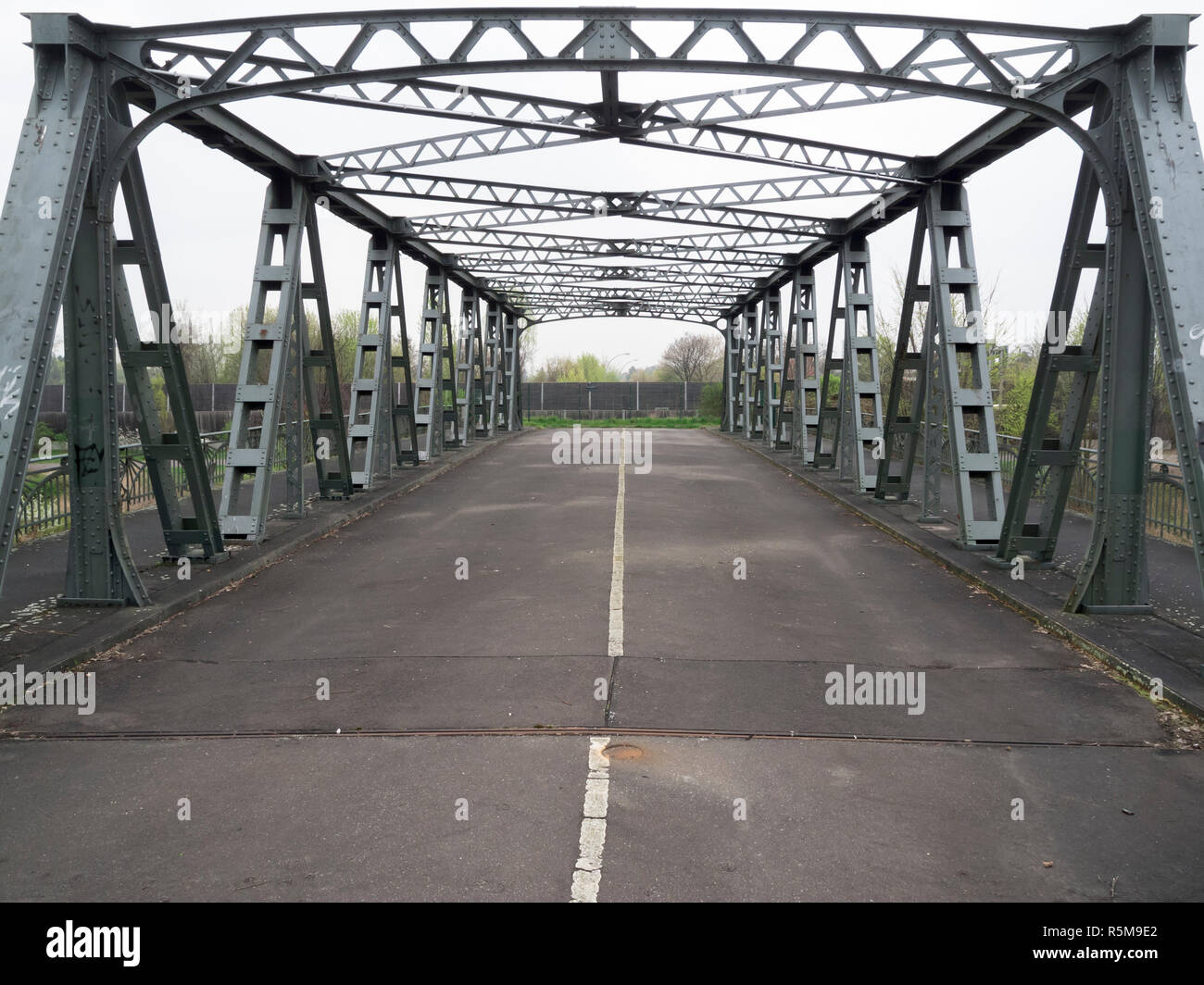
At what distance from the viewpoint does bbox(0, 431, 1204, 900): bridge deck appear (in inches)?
176

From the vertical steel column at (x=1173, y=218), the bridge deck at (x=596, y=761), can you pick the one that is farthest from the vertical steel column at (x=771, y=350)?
the vertical steel column at (x=1173, y=218)

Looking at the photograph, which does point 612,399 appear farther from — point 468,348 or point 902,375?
point 902,375

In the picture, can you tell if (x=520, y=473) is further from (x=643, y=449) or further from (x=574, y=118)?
(x=574, y=118)

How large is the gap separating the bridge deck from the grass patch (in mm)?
43730

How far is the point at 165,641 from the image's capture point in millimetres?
8641

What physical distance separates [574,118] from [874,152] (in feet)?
14.9

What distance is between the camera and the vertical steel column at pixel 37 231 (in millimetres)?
7622

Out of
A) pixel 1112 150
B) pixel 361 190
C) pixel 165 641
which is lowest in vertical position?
pixel 165 641

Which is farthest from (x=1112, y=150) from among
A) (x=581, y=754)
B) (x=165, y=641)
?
(x=165, y=641)

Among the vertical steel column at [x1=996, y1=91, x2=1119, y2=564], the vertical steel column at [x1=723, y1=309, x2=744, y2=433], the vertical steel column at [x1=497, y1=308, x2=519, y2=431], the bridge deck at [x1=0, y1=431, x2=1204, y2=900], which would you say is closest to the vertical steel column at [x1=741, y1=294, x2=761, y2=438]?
the vertical steel column at [x1=723, y1=309, x2=744, y2=433]

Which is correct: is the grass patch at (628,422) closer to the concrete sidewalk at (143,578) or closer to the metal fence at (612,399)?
the metal fence at (612,399)

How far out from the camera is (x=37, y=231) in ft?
26.7

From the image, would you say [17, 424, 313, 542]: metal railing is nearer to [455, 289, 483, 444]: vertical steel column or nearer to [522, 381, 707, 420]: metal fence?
[455, 289, 483, 444]: vertical steel column

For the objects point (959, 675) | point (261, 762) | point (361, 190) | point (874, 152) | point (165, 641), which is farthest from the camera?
point (361, 190)
